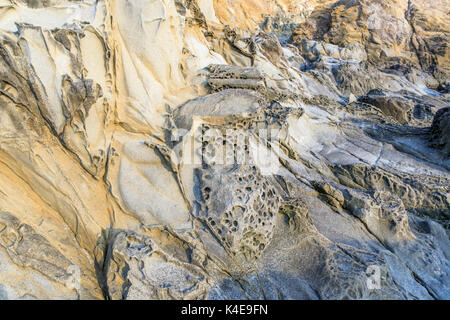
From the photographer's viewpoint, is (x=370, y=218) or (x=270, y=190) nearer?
(x=270, y=190)

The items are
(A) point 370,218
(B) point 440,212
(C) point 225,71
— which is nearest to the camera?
(A) point 370,218

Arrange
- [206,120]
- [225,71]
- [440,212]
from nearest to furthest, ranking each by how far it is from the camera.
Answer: [206,120]
[440,212]
[225,71]

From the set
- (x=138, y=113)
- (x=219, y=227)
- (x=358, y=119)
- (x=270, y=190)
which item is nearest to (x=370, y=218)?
(x=270, y=190)

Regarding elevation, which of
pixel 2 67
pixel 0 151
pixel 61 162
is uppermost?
pixel 2 67

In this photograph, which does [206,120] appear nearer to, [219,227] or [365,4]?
[219,227]
